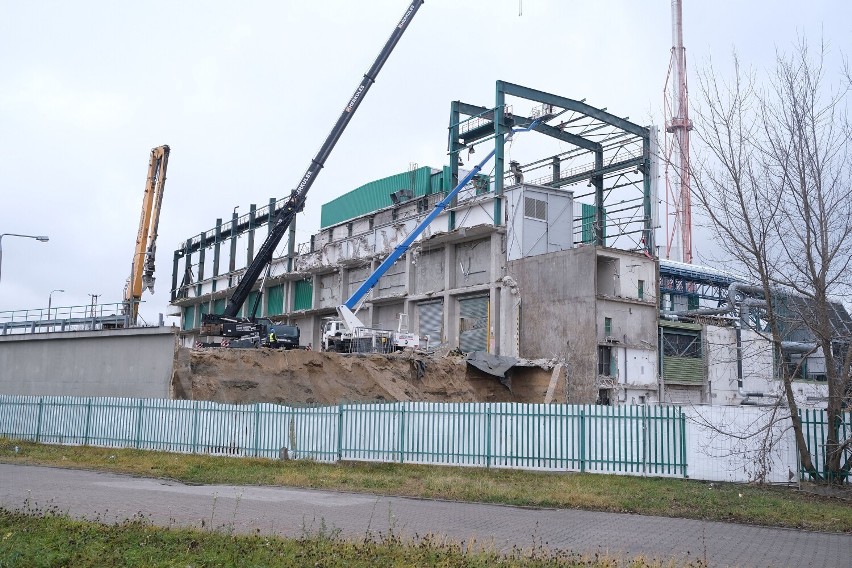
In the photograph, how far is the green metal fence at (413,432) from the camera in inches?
705

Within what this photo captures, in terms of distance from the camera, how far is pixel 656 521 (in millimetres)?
12703

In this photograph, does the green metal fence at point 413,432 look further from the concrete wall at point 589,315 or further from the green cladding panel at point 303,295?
the green cladding panel at point 303,295

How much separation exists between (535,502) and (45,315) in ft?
113

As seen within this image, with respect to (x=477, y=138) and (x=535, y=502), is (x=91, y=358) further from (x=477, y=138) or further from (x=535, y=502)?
(x=477, y=138)

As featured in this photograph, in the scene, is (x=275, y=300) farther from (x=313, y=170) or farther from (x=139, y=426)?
(x=139, y=426)

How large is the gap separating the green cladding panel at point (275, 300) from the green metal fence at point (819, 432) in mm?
48174

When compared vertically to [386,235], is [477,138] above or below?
above

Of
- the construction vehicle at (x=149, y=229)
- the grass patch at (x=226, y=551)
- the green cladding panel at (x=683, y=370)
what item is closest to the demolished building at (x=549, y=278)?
the green cladding panel at (x=683, y=370)

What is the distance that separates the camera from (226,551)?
8719mm

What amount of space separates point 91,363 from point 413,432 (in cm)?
1512

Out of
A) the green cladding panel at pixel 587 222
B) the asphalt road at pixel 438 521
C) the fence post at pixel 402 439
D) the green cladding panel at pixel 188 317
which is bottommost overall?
the asphalt road at pixel 438 521

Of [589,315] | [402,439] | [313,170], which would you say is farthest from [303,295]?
[402,439]

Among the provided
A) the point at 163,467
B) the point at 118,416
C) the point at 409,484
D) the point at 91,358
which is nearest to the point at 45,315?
the point at 91,358

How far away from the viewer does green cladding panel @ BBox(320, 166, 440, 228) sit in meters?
51.3
